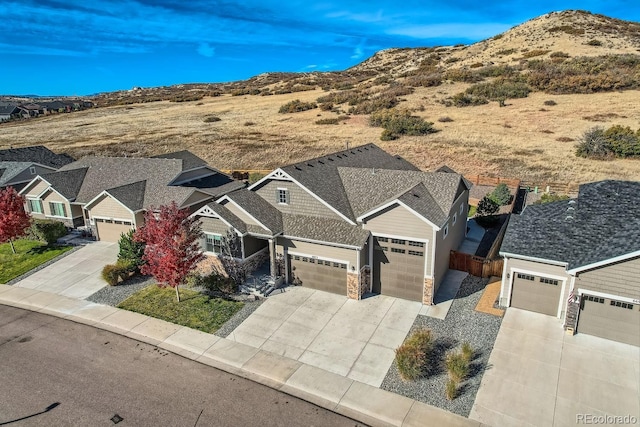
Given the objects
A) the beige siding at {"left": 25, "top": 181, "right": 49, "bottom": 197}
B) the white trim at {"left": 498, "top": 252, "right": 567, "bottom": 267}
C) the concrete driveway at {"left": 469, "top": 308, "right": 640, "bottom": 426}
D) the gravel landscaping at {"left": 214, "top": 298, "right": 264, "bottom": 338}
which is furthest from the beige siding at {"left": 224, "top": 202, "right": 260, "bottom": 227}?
the beige siding at {"left": 25, "top": 181, "right": 49, "bottom": 197}

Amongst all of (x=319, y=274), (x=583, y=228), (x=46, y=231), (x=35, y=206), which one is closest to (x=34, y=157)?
(x=35, y=206)

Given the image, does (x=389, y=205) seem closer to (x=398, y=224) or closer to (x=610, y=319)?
(x=398, y=224)

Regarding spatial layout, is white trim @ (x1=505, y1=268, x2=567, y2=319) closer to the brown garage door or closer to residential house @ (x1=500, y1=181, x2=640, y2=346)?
residential house @ (x1=500, y1=181, x2=640, y2=346)

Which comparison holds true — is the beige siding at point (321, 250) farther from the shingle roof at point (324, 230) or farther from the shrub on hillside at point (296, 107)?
the shrub on hillside at point (296, 107)

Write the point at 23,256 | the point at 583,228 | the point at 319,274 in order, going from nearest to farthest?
the point at 583,228 < the point at 319,274 < the point at 23,256

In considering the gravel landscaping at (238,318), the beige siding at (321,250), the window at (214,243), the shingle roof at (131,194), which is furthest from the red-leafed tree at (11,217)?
the beige siding at (321,250)
